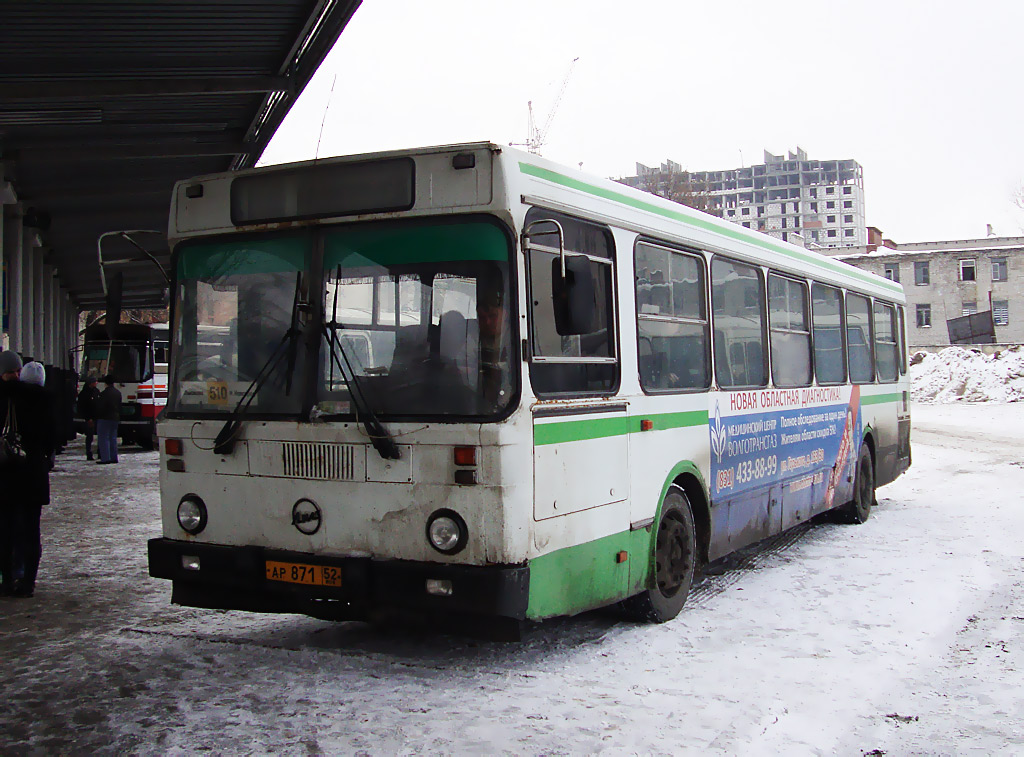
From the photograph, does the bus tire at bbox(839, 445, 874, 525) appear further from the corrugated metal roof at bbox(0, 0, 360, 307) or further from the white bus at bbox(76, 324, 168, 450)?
the white bus at bbox(76, 324, 168, 450)

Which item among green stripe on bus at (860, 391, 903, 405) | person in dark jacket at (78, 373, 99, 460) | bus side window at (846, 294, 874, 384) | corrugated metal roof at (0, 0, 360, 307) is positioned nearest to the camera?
bus side window at (846, 294, 874, 384)

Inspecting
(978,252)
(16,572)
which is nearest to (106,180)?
(16,572)

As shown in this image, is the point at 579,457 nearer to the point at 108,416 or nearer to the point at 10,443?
the point at 10,443

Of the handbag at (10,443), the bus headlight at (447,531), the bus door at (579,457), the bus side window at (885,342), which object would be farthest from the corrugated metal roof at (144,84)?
the bus side window at (885,342)

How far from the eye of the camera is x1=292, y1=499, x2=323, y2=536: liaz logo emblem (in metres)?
5.82

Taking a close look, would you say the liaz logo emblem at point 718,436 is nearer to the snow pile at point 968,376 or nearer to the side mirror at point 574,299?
the side mirror at point 574,299

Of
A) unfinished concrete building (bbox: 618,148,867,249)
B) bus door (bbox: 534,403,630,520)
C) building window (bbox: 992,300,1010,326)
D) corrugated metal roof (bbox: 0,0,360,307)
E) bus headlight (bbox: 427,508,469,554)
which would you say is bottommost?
bus headlight (bbox: 427,508,469,554)

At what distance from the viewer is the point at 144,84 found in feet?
47.4

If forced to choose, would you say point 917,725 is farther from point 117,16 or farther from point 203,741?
point 117,16

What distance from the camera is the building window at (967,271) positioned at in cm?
7625

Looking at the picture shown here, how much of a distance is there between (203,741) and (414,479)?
1.63 m

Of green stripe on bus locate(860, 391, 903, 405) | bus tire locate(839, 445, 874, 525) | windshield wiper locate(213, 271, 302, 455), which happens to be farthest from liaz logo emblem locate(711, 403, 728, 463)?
green stripe on bus locate(860, 391, 903, 405)

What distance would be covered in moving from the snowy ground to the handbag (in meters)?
1.11

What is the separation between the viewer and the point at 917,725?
5.05 meters
